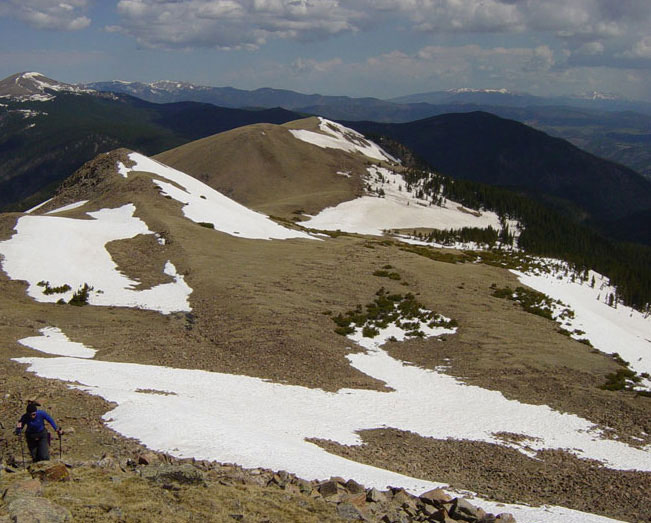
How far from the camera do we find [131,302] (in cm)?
3753

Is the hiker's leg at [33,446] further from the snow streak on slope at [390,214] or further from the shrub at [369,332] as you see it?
the snow streak on slope at [390,214]

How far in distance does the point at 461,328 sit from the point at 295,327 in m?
12.5

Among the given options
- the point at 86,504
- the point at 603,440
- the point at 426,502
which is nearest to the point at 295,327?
the point at 603,440

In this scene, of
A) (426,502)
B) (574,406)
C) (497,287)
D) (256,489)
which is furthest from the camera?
(497,287)

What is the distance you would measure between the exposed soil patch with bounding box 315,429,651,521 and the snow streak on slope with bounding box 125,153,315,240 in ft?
133

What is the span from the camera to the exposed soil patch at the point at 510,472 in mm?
18031

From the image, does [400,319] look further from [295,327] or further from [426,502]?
[426,502]

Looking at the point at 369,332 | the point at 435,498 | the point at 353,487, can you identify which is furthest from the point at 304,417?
the point at 369,332

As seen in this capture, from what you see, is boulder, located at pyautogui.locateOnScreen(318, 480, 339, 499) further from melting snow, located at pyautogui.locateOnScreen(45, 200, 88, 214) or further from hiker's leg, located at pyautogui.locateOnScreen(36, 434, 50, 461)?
melting snow, located at pyautogui.locateOnScreen(45, 200, 88, 214)

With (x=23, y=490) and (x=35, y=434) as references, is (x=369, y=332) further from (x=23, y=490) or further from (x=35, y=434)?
(x=23, y=490)

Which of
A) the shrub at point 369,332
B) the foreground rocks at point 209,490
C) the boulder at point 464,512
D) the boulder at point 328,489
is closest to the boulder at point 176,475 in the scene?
the foreground rocks at point 209,490

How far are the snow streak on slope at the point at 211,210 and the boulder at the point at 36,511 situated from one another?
4766 cm

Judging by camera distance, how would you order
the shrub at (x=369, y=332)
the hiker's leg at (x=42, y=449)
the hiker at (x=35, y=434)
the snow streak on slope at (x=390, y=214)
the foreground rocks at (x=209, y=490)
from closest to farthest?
the foreground rocks at (x=209, y=490)
the hiker at (x=35, y=434)
the hiker's leg at (x=42, y=449)
the shrub at (x=369, y=332)
the snow streak on slope at (x=390, y=214)

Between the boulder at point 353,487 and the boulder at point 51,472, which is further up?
the boulder at point 51,472
